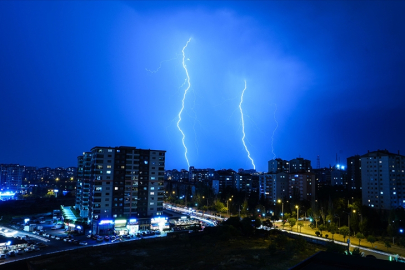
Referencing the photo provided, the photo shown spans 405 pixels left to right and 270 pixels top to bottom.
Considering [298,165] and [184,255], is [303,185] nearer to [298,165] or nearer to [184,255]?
[298,165]

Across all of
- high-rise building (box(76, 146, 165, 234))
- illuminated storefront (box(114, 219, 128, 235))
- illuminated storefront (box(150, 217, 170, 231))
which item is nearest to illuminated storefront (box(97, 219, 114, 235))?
high-rise building (box(76, 146, 165, 234))

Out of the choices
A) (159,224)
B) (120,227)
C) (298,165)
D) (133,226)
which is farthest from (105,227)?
(298,165)

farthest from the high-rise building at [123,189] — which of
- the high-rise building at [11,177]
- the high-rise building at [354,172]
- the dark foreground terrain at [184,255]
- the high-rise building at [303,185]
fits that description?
the high-rise building at [11,177]

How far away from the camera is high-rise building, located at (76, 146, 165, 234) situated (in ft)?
93.5

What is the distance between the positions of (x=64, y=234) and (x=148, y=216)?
8.31 m

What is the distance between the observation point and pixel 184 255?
65.2 ft

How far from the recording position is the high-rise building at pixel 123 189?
93.5 ft

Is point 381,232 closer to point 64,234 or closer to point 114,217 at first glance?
point 114,217

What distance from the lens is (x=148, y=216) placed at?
1208 inches

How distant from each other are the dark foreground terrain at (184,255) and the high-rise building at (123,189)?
243 inches

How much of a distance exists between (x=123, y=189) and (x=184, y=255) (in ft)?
41.7

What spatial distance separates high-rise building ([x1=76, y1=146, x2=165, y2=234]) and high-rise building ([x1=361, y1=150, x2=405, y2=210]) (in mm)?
25718

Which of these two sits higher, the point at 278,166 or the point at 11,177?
the point at 278,166

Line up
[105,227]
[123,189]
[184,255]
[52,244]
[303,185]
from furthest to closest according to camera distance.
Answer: [303,185] → [123,189] → [105,227] → [52,244] → [184,255]
